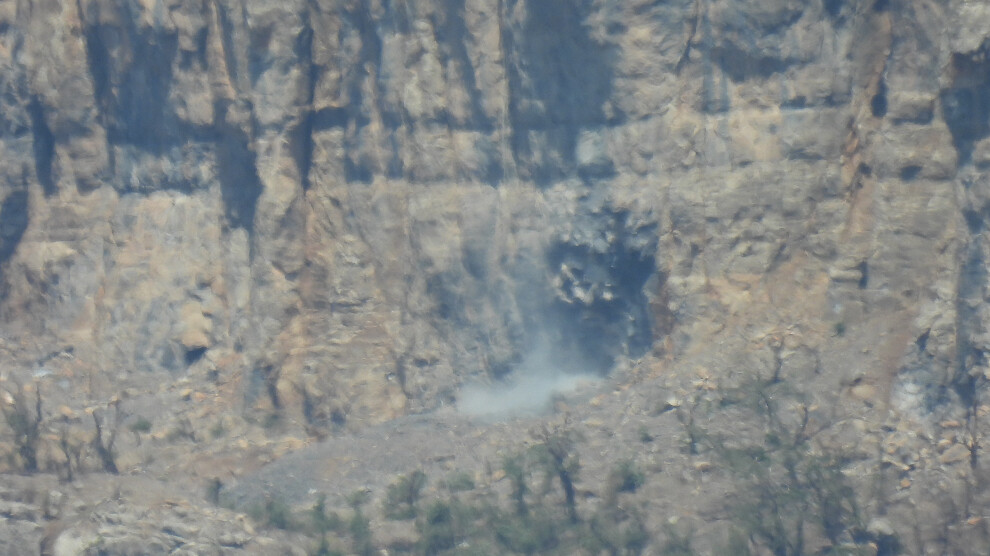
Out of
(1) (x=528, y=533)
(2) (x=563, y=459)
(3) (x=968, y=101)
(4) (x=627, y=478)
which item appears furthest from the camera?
(2) (x=563, y=459)

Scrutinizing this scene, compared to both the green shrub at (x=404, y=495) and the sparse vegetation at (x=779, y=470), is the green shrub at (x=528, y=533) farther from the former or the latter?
the sparse vegetation at (x=779, y=470)

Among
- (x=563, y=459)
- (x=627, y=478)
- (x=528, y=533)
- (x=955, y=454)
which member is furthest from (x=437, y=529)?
(x=955, y=454)

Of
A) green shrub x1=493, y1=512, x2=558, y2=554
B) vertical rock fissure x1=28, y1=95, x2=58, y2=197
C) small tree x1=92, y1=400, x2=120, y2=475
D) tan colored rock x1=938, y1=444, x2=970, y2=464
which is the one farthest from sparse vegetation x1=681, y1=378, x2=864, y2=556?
vertical rock fissure x1=28, y1=95, x2=58, y2=197

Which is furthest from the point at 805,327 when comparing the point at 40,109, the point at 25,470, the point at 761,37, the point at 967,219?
the point at 40,109

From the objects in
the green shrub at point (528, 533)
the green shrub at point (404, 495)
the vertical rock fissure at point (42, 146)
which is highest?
the vertical rock fissure at point (42, 146)

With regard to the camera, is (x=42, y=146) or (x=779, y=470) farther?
(x=42, y=146)

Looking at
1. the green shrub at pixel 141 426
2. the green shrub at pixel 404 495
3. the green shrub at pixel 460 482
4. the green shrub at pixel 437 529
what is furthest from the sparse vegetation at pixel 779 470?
the green shrub at pixel 141 426

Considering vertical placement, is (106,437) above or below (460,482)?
above

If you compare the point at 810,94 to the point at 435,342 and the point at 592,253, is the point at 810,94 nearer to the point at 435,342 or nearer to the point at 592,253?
the point at 592,253

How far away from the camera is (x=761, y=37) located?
15203 millimetres

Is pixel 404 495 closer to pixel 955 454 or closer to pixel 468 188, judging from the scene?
pixel 468 188

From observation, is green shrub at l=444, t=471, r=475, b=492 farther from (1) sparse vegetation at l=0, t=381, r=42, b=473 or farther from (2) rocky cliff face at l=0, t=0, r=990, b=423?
(1) sparse vegetation at l=0, t=381, r=42, b=473

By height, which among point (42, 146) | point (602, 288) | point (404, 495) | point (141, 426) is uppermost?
point (42, 146)

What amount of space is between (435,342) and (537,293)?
1.77 m
